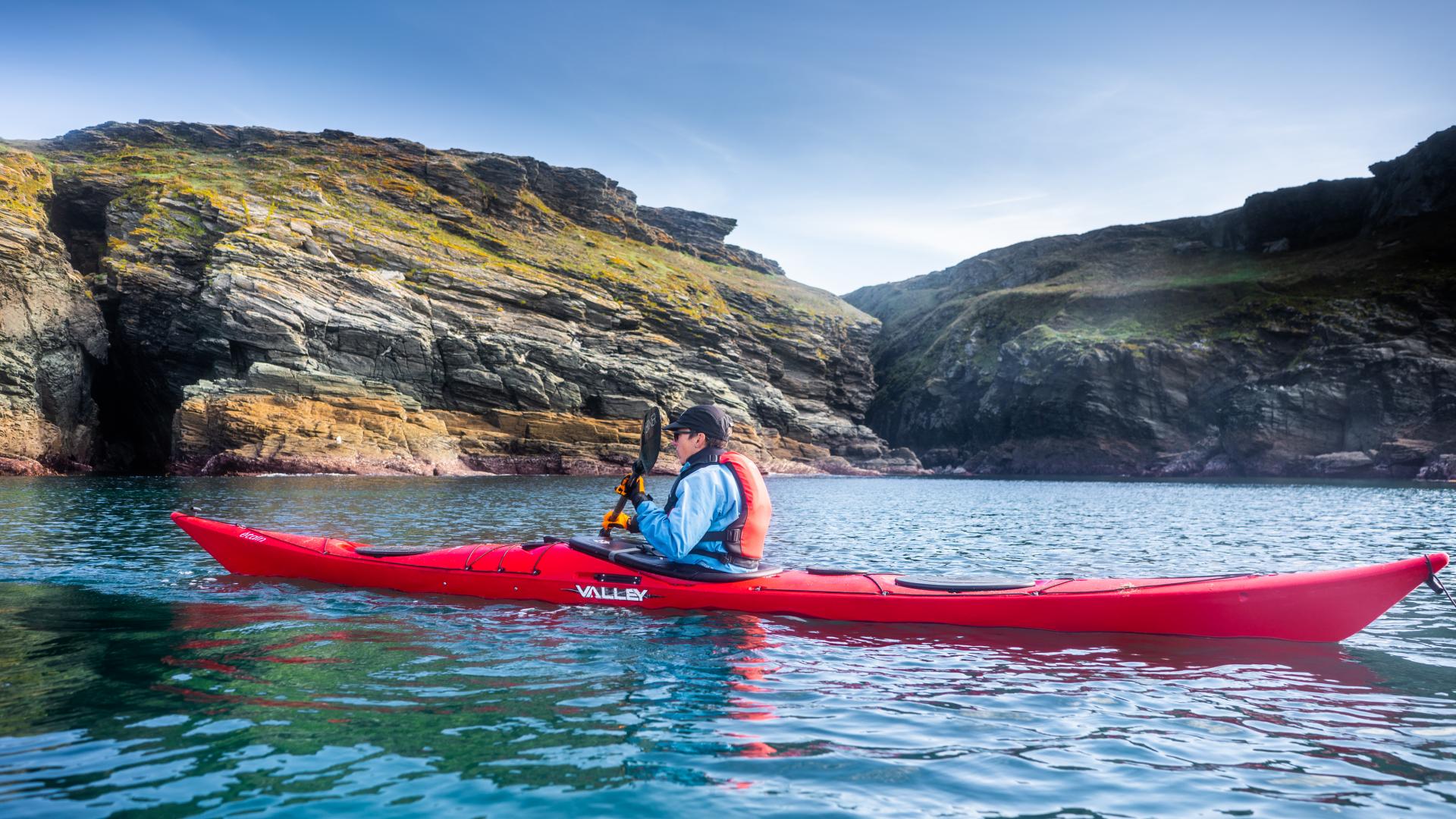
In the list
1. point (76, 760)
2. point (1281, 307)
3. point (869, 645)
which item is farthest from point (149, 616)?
point (1281, 307)

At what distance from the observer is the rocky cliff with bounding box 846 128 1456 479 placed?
5572 cm

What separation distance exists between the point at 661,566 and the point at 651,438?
1544mm

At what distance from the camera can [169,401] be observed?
42.0 meters

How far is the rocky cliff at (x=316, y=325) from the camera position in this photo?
36.8m

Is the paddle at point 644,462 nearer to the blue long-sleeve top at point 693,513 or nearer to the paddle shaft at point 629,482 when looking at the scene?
the paddle shaft at point 629,482

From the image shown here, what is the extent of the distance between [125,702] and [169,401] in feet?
148

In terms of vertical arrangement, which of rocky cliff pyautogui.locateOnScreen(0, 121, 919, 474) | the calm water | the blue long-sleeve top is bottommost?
the calm water

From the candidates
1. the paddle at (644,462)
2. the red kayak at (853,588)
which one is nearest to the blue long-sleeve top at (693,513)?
the paddle at (644,462)

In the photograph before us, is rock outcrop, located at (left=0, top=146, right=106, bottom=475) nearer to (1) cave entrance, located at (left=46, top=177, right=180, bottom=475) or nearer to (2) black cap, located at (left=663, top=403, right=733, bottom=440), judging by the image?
(1) cave entrance, located at (left=46, top=177, right=180, bottom=475)

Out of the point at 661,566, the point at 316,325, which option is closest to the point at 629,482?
the point at 661,566

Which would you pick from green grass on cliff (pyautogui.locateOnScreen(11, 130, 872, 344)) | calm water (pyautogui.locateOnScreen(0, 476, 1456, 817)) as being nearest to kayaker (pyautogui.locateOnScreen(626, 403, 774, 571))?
calm water (pyautogui.locateOnScreen(0, 476, 1456, 817))

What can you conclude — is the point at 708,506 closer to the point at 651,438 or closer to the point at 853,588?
the point at 853,588

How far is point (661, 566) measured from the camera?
7.89m

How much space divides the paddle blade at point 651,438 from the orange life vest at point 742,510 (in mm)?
992
